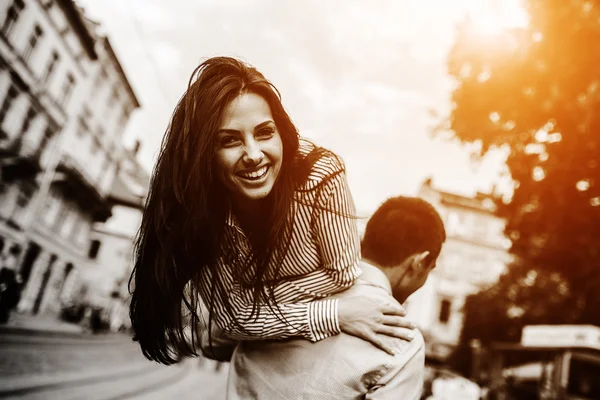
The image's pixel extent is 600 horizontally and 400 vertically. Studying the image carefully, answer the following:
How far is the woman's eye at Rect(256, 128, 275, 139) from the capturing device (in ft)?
6.22

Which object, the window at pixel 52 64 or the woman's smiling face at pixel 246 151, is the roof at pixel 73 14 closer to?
the window at pixel 52 64

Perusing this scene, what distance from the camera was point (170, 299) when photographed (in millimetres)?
1968

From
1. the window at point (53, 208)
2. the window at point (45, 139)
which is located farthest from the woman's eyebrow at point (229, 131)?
the window at point (53, 208)

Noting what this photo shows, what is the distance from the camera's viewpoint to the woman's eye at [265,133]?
189 centimetres

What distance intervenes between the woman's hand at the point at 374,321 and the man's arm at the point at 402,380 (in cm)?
5

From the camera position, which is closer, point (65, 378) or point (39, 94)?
point (39, 94)

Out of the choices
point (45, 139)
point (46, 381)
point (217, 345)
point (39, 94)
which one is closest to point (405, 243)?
point (217, 345)

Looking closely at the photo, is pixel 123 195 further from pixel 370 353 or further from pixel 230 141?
pixel 370 353

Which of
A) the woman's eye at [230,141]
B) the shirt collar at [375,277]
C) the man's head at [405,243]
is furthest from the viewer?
the man's head at [405,243]

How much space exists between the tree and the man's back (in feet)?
28.2

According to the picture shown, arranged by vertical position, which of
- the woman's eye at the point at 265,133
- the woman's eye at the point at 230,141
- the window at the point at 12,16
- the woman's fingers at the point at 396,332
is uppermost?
the window at the point at 12,16

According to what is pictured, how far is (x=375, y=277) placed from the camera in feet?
6.83

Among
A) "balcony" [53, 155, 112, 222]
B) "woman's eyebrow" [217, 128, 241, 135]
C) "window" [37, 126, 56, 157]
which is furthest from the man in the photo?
"balcony" [53, 155, 112, 222]

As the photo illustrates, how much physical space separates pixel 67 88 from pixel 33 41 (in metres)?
2.96
